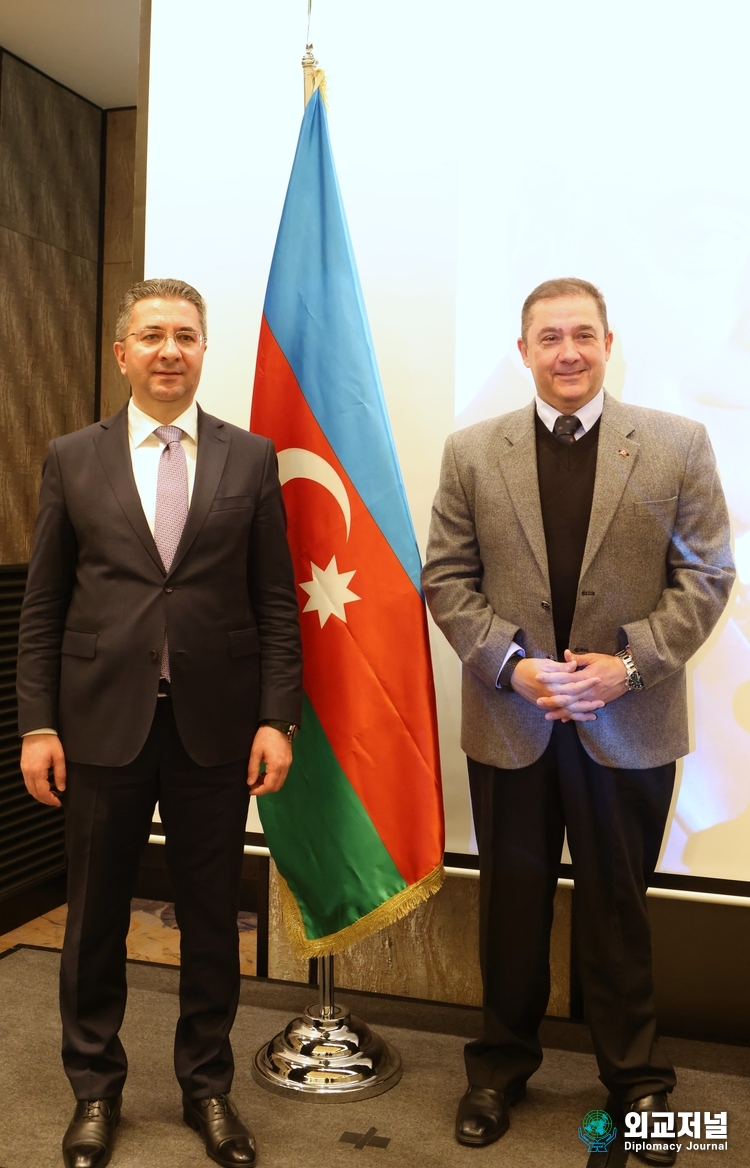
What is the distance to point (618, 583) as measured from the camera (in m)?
2.10

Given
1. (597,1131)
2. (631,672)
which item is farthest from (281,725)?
(597,1131)

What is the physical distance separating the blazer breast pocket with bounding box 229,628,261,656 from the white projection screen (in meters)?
0.72

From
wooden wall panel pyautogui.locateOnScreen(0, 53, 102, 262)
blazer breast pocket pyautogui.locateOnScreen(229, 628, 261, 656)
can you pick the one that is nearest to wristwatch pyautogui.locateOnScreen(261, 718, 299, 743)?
blazer breast pocket pyautogui.locateOnScreen(229, 628, 261, 656)

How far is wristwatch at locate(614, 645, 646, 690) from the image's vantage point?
2057 mm

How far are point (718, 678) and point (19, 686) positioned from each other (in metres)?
1.61

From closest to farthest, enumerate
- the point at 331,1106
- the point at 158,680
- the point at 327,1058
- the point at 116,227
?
the point at 158,680 < the point at 331,1106 < the point at 327,1058 < the point at 116,227

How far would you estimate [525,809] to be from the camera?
7.13 ft

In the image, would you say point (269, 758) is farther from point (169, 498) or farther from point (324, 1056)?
point (324, 1056)

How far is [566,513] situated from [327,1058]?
1374 millimetres

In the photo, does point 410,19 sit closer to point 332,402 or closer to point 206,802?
point 332,402

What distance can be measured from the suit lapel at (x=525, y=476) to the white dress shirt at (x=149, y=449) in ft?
2.12

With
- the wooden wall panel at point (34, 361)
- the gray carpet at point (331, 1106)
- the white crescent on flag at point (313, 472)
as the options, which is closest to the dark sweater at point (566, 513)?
the white crescent on flag at point (313, 472)

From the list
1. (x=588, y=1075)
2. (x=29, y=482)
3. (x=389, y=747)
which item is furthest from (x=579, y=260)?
(x=29, y=482)

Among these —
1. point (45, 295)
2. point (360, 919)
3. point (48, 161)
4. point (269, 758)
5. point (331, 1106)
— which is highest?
point (48, 161)
